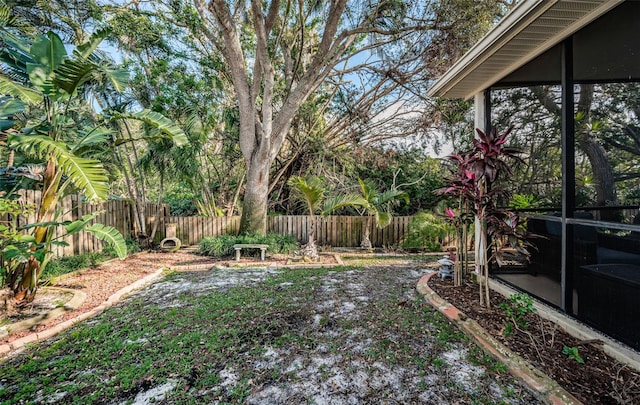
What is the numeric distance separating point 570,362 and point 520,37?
126 inches

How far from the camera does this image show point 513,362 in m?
2.16

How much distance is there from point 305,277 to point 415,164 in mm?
6513

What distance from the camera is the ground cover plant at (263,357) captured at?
1.94 meters

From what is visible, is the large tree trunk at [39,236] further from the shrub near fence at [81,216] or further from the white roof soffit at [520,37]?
the white roof soffit at [520,37]

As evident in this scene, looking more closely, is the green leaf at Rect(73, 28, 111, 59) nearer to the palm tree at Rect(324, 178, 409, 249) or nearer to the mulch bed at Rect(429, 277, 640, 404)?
the palm tree at Rect(324, 178, 409, 249)

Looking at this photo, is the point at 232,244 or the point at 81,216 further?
the point at 232,244

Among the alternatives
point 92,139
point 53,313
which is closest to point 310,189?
point 92,139

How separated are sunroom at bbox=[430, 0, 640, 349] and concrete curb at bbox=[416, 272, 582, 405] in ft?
3.21

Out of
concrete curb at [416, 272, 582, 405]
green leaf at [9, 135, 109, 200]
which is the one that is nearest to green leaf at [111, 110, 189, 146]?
green leaf at [9, 135, 109, 200]

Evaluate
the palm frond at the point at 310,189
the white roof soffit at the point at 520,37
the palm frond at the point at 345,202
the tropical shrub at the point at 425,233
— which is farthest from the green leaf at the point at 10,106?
the tropical shrub at the point at 425,233

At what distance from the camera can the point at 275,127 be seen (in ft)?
23.7

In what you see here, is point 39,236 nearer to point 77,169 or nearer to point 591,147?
point 77,169

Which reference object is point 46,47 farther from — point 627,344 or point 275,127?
point 627,344

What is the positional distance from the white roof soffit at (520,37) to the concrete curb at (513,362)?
10.0 ft
